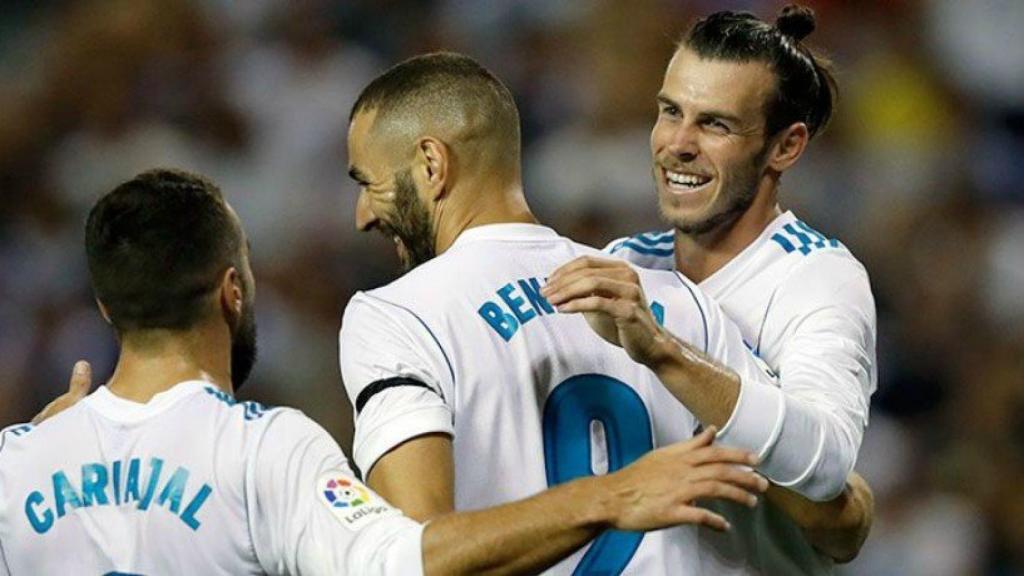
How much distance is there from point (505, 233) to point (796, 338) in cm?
75

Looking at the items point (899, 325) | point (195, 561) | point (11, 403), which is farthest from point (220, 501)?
point (899, 325)

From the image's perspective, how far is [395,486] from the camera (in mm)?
3592

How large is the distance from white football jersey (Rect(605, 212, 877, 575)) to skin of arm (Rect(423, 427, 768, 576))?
506 mm

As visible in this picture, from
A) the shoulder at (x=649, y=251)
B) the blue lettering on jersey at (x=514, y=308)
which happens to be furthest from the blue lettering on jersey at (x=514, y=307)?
the shoulder at (x=649, y=251)

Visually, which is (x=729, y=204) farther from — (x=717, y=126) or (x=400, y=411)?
(x=400, y=411)

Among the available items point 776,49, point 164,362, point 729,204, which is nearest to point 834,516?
point 729,204

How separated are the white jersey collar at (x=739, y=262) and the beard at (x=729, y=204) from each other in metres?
0.08

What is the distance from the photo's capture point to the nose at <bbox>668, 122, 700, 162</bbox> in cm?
471

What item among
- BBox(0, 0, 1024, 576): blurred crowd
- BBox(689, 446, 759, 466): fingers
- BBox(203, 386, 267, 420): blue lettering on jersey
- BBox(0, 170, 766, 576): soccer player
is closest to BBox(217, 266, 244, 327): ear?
BBox(0, 170, 766, 576): soccer player

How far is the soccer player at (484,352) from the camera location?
3646 millimetres

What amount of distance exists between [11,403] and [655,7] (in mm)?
3514

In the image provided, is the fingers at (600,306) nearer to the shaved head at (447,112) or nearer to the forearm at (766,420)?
the forearm at (766,420)

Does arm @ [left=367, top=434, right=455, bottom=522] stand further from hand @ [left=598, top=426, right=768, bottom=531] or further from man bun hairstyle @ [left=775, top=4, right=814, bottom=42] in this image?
man bun hairstyle @ [left=775, top=4, right=814, bottom=42]

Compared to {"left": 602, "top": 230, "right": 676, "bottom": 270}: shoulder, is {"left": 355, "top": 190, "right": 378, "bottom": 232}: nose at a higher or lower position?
higher
